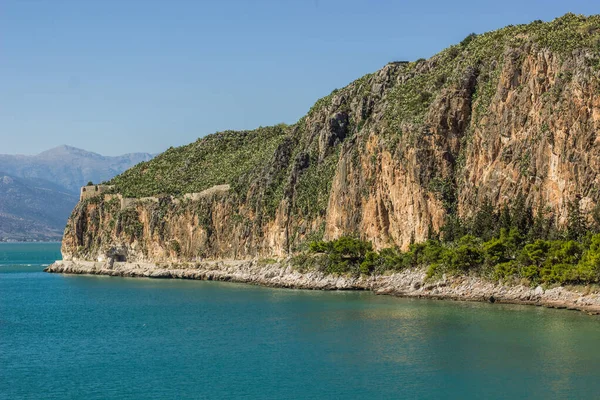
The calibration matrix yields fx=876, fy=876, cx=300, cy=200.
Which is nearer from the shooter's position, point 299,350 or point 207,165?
point 299,350

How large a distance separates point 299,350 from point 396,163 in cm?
4630

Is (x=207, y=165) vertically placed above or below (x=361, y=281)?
above

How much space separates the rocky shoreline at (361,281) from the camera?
70375mm

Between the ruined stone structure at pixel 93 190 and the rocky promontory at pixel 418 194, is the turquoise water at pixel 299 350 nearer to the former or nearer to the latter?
the rocky promontory at pixel 418 194

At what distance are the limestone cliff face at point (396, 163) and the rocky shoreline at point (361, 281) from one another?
2851 mm

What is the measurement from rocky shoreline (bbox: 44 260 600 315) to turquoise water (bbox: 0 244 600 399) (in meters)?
2.49

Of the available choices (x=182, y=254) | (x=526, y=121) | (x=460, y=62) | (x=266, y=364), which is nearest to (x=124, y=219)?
(x=182, y=254)

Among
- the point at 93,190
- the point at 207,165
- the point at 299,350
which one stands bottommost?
the point at 299,350

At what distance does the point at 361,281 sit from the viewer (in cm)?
9231

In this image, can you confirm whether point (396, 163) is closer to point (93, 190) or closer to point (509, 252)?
point (509, 252)

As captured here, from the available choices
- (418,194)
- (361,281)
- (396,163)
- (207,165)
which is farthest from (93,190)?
(418,194)

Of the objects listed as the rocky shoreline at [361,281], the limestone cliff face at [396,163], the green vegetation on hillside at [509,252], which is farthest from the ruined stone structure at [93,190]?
the green vegetation on hillside at [509,252]

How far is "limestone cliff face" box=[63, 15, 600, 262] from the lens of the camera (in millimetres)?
81062

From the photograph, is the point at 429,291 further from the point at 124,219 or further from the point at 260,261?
the point at 124,219
